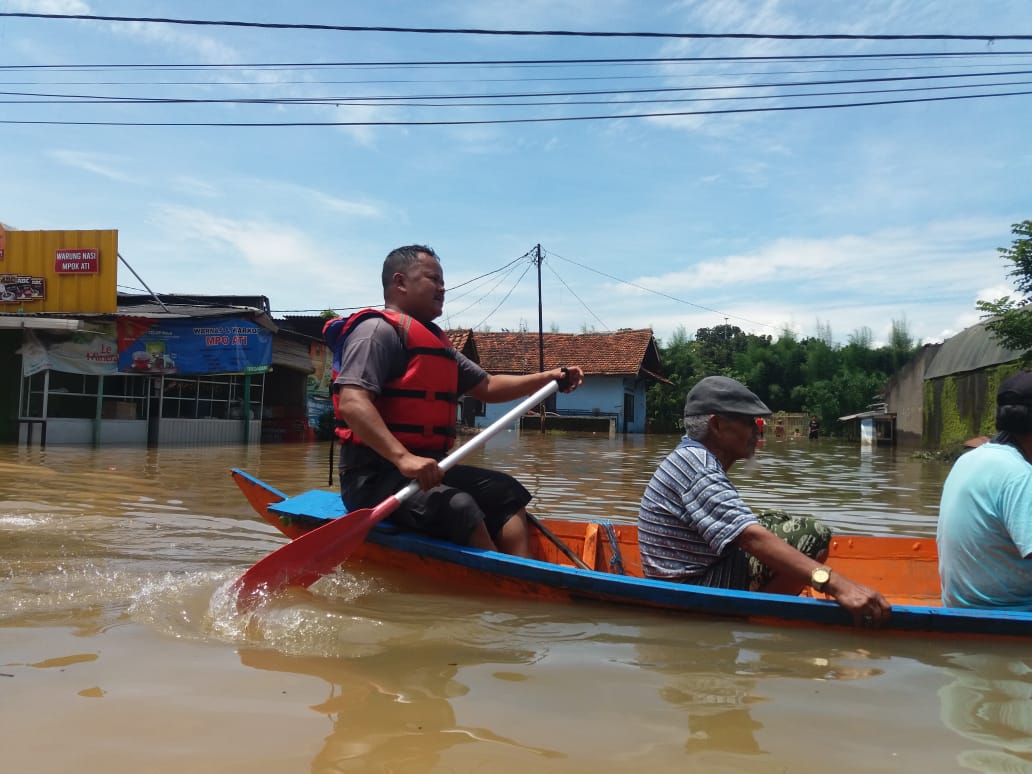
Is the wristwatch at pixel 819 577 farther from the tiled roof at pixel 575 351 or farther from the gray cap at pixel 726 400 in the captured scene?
the tiled roof at pixel 575 351

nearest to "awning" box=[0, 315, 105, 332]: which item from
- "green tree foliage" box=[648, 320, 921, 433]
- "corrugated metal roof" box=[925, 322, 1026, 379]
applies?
"corrugated metal roof" box=[925, 322, 1026, 379]

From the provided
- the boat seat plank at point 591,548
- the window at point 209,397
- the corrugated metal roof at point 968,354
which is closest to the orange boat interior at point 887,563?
the boat seat plank at point 591,548

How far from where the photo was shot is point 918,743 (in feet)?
6.76

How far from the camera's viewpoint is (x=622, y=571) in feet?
13.8

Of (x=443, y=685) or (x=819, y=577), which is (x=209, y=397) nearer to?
(x=443, y=685)

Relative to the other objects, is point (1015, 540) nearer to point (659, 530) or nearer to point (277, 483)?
point (659, 530)

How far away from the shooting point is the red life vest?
359 cm

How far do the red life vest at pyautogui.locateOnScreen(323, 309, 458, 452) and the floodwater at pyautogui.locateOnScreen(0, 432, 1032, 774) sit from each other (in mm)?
697

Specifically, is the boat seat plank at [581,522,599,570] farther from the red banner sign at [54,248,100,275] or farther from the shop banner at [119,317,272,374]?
the red banner sign at [54,248,100,275]

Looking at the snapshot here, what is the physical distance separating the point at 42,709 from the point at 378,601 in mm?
1500

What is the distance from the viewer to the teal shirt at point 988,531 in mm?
2578

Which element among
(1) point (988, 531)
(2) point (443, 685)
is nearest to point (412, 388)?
(2) point (443, 685)

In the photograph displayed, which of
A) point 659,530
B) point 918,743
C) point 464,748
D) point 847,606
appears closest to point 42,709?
point 464,748

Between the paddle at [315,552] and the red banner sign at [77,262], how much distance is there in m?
13.6
